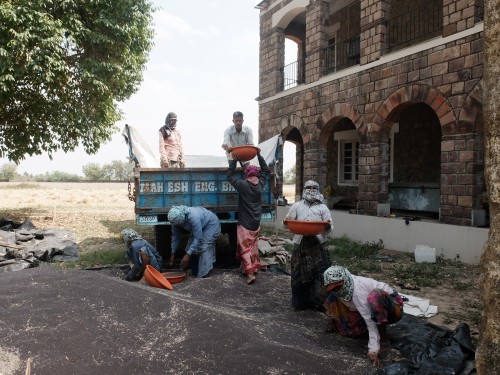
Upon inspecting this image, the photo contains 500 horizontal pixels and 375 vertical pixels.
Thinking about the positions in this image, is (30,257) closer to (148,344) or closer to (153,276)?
(153,276)

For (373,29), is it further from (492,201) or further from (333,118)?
(492,201)

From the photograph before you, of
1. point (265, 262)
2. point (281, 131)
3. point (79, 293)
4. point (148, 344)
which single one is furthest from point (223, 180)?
point (281, 131)

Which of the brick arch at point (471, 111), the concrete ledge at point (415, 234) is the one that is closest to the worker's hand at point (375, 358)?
the concrete ledge at point (415, 234)

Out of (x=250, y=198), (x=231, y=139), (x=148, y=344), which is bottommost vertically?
(x=148, y=344)

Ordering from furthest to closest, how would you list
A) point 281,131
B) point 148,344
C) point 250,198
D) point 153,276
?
point 281,131 → point 250,198 → point 153,276 → point 148,344

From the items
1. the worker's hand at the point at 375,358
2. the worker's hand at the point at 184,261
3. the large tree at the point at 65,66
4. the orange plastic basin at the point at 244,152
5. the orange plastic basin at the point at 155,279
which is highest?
the large tree at the point at 65,66

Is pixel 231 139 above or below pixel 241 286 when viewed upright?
above

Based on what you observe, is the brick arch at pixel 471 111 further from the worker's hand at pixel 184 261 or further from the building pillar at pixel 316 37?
the worker's hand at pixel 184 261

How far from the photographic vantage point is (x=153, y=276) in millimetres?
5246

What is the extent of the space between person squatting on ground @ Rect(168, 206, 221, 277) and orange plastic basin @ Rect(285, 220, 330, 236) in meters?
1.87

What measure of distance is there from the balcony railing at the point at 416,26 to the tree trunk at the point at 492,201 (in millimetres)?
7939

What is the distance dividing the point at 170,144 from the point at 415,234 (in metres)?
5.10

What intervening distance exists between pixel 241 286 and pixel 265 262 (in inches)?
56.1

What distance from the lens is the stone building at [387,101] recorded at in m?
7.20
